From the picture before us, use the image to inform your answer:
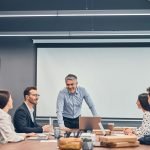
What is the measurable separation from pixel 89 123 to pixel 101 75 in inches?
114

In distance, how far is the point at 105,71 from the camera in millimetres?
6621

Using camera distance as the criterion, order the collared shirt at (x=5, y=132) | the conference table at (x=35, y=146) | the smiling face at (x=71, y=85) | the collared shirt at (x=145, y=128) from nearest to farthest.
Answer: the conference table at (x=35, y=146) < the collared shirt at (x=5, y=132) < the collared shirt at (x=145, y=128) < the smiling face at (x=71, y=85)

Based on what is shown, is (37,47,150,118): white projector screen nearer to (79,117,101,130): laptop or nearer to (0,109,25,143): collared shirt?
(79,117,101,130): laptop

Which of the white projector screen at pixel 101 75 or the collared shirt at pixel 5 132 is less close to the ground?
the white projector screen at pixel 101 75

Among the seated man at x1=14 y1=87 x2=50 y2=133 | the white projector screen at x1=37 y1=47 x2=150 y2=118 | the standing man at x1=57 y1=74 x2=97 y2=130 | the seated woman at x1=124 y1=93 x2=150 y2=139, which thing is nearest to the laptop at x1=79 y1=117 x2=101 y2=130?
the seated woman at x1=124 y1=93 x2=150 y2=139

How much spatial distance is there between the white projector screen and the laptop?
106 inches

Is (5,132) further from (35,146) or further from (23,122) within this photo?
(23,122)

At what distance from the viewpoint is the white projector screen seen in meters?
6.55

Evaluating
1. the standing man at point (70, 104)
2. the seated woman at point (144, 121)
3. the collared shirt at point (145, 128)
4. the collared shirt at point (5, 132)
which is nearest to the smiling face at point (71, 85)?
the standing man at point (70, 104)

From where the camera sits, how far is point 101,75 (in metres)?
6.62

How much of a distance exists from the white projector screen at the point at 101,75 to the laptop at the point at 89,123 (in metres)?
2.68

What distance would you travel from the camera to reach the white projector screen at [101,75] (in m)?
6.55

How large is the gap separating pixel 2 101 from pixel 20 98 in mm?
3364

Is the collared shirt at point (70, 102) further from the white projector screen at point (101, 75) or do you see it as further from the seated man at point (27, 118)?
the white projector screen at point (101, 75)
